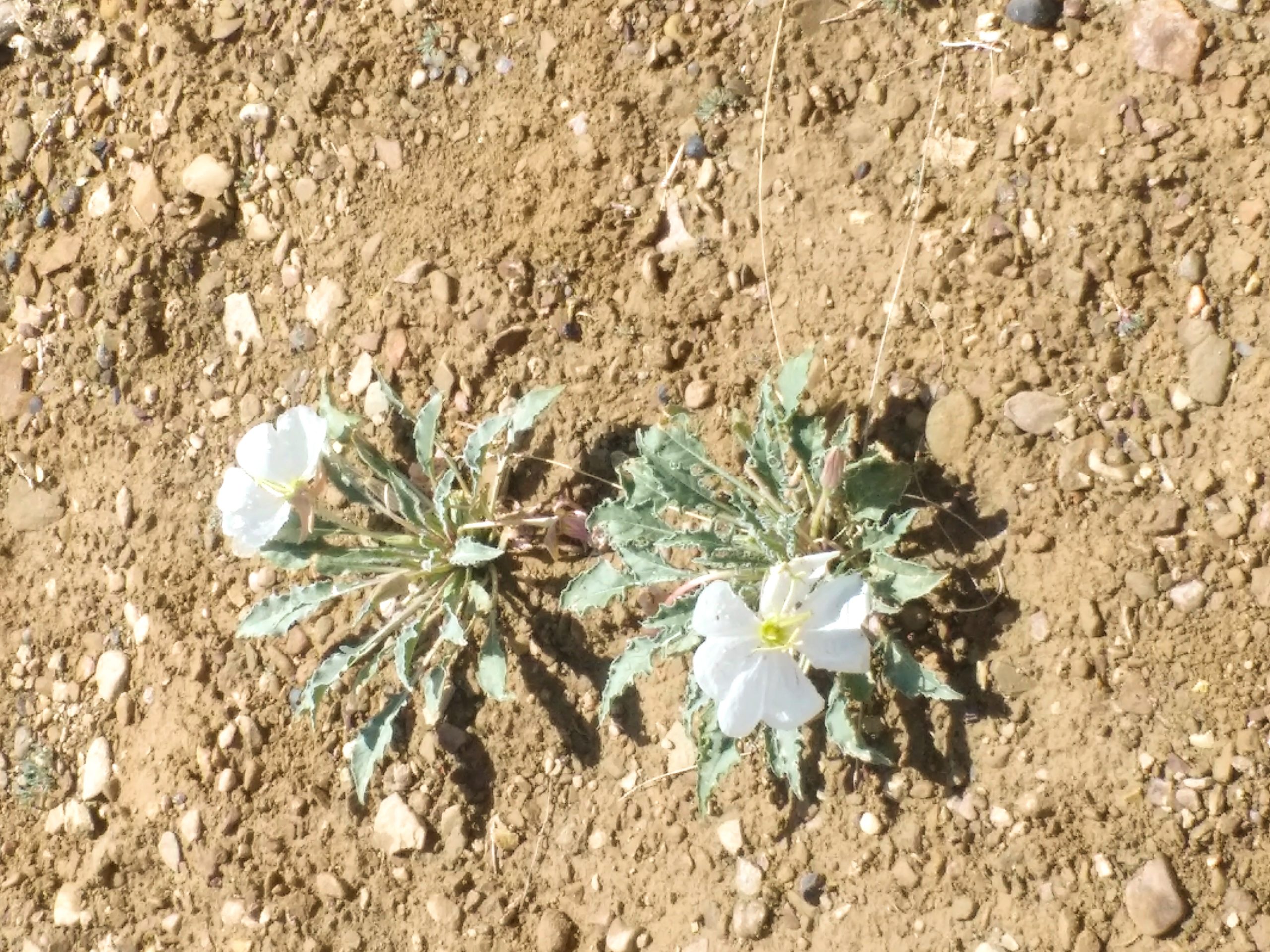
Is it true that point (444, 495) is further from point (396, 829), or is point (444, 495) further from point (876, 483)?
point (876, 483)

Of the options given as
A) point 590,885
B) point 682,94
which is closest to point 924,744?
point 590,885

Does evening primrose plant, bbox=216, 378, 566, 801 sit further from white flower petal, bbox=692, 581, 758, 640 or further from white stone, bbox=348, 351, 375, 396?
white flower petal, bbox=692, 581, 758, 640

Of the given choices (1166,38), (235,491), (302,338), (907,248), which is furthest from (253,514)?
(1166,38)

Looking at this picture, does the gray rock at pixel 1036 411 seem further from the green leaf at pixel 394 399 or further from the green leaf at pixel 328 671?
the green leaf at pixel 328 671

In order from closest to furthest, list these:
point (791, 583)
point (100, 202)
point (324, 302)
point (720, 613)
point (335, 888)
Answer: point (720, 613) < point (791, 583) < point (335, 888) < point (324, 302) < point (100, 202)

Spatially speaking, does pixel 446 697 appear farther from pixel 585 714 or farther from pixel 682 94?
pixel 682 94

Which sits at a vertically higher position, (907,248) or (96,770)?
(907,248)
